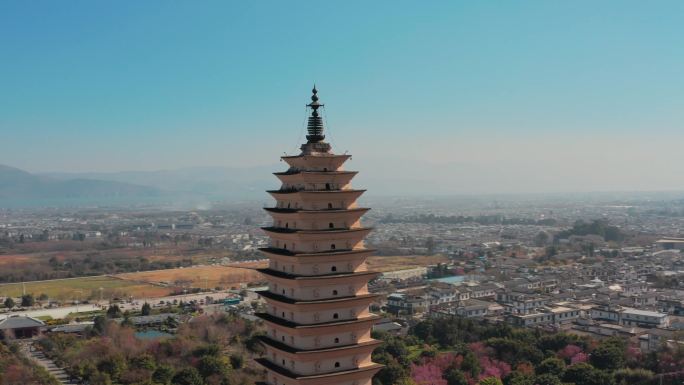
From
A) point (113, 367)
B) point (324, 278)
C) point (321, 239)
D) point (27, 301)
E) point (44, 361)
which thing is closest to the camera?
point (324, 278)

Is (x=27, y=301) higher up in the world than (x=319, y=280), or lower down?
lower down

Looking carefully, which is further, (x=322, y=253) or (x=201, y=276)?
(x=201, y=276)

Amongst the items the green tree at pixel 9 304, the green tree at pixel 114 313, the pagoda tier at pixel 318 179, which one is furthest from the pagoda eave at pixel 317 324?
the green tree at pixel 9 304

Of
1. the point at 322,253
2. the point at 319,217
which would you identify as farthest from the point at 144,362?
the point at 319,217

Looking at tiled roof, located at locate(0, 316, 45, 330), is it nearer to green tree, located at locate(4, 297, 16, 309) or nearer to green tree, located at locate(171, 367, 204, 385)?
green tree, located at locate(4, 297, 16, 309)

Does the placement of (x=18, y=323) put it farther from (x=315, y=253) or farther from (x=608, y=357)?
(x=315, y=253)

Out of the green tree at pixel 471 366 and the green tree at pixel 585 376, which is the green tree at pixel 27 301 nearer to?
the green tree at pixel 471 366

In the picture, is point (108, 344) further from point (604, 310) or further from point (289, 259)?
point (604, 310)
